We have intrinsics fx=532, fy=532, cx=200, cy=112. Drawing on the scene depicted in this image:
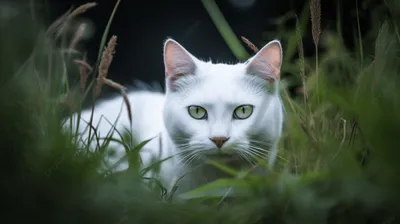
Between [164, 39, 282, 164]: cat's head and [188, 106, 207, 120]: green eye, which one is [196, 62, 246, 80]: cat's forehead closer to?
[164, 39, 282, 164]: cat's head

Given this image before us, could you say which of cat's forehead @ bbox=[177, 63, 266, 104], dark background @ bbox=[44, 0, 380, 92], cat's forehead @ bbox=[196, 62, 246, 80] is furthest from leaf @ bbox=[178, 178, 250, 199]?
dark background @ bbox=[44, 0, 380, 92]

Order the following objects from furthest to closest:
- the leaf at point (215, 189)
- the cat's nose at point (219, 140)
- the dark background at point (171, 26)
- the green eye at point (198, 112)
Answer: the dark background at point (171, 26) → the green eye at point (198, 112) → the cat's nose at point (219, 140) → the leaf at point (215, 189)

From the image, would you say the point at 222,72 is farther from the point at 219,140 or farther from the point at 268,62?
the point at 219,140

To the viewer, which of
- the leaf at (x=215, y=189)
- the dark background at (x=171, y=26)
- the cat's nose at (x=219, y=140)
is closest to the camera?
the leaf at (x=215, y=189)

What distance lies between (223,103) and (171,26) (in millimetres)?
960

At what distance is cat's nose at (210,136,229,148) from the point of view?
1452mm

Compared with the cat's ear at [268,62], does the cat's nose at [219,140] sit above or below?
below

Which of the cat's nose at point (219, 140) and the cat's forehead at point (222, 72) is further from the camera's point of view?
the cat's forehead at point (222, 72)

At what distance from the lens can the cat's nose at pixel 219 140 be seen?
1452 millimetres

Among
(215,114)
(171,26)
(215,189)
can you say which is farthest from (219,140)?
(171,26)

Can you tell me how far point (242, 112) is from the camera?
1.55 meters

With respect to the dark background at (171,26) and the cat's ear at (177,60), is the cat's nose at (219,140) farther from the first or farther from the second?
the dark background at (171,26)

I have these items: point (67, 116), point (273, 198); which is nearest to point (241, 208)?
point (273, 198)

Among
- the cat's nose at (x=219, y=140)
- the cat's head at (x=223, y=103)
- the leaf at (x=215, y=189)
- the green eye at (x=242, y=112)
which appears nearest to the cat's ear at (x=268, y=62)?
the cat's head at (x=223, y=103)
